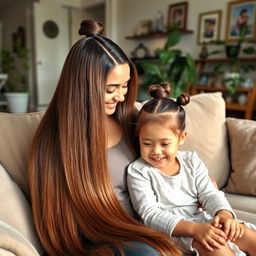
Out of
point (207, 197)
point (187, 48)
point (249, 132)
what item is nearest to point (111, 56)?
point (207, 197)

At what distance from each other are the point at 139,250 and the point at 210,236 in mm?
221

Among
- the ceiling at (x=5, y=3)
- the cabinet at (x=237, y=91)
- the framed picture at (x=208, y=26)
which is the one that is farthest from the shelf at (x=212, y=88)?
the ceiling at (x=5, y=3)

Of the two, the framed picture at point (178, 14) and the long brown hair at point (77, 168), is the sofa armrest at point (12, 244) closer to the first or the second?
the long brown hair at point (77, 168)

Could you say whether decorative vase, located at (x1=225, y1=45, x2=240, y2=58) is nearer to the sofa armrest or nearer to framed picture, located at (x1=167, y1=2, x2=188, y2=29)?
framed picture, located at (x1=167, y1=2, x2=188, y2=29)

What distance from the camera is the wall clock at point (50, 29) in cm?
563

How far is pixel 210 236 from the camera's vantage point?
79cm

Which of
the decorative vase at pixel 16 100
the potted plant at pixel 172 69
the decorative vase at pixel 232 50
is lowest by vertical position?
the decorative vase at pixel 16 100

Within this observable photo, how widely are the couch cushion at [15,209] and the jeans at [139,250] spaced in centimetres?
27

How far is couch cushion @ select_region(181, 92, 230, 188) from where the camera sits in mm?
1352

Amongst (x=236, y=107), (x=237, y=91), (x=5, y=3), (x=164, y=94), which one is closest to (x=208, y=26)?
(x=237, y=91)

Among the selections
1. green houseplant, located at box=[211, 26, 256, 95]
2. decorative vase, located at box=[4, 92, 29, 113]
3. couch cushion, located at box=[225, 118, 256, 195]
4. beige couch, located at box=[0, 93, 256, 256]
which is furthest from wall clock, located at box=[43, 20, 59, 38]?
couch cushion, located at box=[225, 118, 256, 195]

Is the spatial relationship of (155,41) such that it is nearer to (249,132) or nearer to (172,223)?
(249,132)

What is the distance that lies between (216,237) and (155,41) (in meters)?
4.24

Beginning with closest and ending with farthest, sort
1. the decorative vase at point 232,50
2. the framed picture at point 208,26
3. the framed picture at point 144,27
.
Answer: the decorative vase at point 232,50
the framed picture at point 208,26
the framed picture at point 144,27
